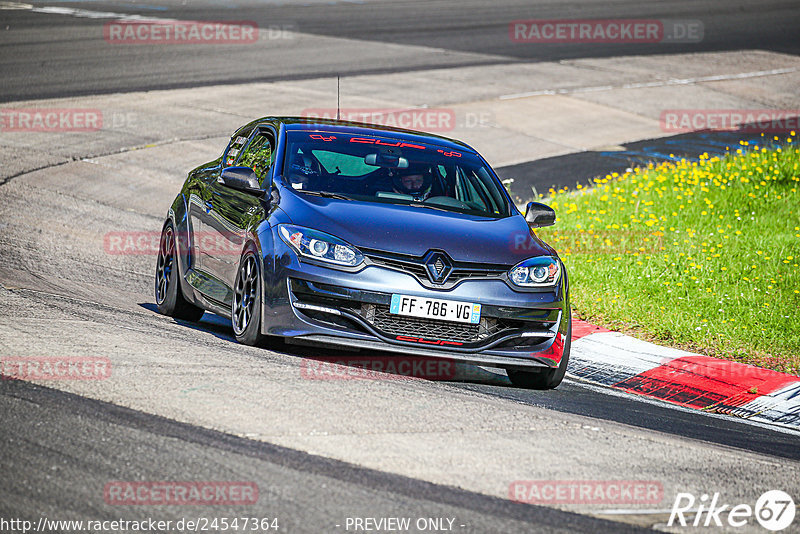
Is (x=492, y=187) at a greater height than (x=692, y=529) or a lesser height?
greater

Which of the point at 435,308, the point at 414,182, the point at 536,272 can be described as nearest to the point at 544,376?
the point at 536,272

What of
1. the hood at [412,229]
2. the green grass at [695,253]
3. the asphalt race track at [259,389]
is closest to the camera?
the asphalt race track at [259,389]

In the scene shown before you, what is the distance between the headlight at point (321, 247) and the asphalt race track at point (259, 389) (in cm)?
67

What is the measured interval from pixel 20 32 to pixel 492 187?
1925cm

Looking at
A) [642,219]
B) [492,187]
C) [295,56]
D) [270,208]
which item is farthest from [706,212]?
[295,56]

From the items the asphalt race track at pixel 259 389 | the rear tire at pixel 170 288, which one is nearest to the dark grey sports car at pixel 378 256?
the rear tire at pixel 170 288

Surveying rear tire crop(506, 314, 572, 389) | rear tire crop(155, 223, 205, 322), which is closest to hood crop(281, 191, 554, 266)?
rear tire crop(506, 314, 572, 389)

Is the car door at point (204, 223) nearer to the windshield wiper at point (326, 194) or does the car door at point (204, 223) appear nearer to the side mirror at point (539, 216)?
the windshield wiper at point (326, 194)

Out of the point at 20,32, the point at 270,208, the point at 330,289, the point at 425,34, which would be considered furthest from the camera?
the point at 425,34

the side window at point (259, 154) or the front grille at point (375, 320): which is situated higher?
the side window at point (259, 154)

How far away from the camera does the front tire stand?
736 cm

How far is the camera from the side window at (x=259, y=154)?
27.8 feet

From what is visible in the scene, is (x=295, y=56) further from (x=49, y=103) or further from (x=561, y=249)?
(x=561, y=249)

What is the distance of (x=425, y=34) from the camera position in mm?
29594
